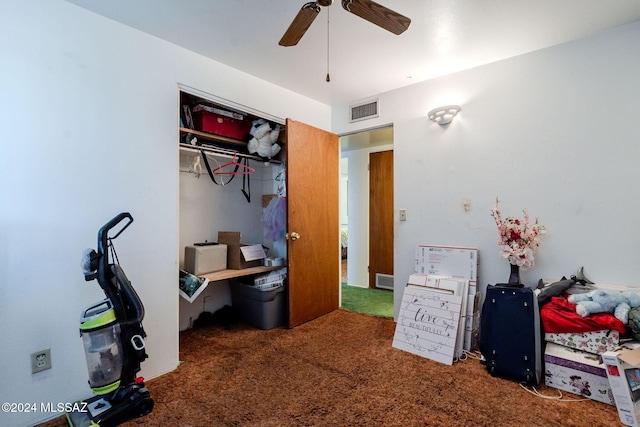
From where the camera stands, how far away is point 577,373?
1.78 meters

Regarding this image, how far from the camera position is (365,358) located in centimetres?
228

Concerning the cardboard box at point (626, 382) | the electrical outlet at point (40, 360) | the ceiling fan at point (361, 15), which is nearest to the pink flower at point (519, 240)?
the cardboard box at point (626, 382)

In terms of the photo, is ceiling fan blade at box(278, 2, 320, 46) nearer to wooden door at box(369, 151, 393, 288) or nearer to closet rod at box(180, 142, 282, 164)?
closet rod at box(180, 142, 282, 164)

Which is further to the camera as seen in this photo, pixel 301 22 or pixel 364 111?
pixel 364 111

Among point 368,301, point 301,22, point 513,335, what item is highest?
point 301,22

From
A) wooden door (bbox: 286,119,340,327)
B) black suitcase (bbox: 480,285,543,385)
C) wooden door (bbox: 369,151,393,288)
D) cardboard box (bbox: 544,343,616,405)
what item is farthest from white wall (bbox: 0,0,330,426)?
wooden door (bbox: 369,151,393,288)

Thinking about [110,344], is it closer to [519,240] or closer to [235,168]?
[235,168]

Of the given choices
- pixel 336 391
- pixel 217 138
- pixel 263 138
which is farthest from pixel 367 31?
pixel 336 391

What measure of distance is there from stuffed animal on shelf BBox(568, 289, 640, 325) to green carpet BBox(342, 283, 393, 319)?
1722 mm

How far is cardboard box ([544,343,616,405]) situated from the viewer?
171cm

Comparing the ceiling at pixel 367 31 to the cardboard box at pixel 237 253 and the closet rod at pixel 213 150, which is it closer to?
the closet rod at pixel 213 150

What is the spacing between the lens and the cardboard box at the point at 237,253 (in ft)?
9.38

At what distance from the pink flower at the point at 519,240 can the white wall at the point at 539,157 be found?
0.49 ft

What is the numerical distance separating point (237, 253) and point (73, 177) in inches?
56.0
